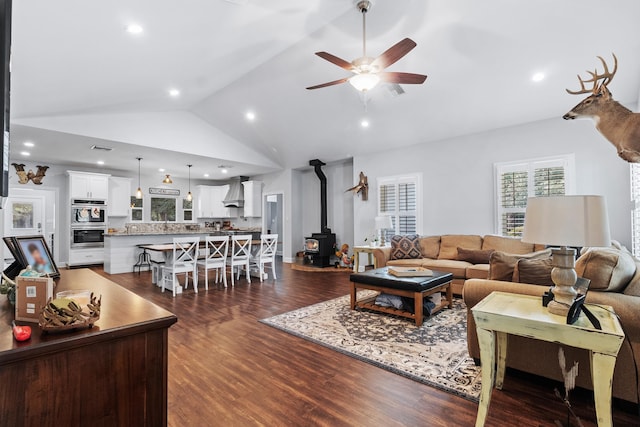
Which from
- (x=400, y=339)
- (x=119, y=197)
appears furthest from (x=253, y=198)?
(x=400, y=339)

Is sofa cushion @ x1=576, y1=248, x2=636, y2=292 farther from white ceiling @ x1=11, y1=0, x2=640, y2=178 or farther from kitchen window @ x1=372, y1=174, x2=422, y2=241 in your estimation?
kitchen window @ x1=372, y1=174, x2=422, y2=241

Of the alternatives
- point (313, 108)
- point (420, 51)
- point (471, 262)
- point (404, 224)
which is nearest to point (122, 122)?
point (313, 108)

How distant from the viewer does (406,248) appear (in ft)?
18.6

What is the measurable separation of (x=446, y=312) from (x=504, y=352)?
1.75 metres

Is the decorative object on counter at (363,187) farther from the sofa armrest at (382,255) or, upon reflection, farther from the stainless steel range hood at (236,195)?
the stainless steel range hood at (236,195)

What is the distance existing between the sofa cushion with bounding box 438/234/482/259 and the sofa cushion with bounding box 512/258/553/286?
118 inches

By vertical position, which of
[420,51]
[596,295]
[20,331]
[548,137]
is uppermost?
[420,51]

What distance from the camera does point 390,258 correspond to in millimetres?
5668

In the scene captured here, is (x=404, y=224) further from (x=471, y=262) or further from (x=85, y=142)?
(x=85, y=142)

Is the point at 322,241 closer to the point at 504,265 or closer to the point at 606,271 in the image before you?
the point at 504,265

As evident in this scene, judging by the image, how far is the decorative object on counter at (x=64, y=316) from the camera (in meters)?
1.01

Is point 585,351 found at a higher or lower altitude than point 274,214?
lower

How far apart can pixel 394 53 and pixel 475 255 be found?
11.4 ft

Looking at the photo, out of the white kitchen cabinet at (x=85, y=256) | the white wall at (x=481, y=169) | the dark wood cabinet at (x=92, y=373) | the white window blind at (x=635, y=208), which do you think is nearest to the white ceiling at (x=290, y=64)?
the white wall at (x=481, y=169)
